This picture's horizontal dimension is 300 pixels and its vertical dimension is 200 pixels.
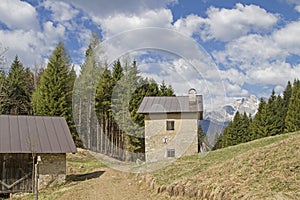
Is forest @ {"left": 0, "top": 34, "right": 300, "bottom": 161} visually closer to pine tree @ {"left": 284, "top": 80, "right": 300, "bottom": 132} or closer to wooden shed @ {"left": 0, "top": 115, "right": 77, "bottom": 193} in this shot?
pine tree @ {"left": 284, "top": 80, "right": 300, "bottom": 132}

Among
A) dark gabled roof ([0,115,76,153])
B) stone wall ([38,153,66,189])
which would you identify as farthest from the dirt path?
dark gabled roof ([0,115,76,153])

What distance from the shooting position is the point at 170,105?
26.1m

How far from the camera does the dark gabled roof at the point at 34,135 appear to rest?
52.3ft

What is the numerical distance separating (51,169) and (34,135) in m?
1.98

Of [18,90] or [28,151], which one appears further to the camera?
[18,90]

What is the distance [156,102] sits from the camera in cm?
2691

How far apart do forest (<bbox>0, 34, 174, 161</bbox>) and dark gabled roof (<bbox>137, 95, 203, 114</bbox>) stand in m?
2.34

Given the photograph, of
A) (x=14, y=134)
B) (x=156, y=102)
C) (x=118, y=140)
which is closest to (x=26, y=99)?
(x=118, y=140)

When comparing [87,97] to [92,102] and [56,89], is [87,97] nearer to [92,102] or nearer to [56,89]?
[92,102]

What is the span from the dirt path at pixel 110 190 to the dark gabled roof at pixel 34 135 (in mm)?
2115

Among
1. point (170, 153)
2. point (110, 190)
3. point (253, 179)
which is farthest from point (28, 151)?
point (170, 153)

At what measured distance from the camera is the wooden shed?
15.7m

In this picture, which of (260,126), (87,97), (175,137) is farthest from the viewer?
(260,126)

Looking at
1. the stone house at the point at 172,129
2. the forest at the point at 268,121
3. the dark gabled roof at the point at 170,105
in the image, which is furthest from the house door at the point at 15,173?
the forest at the point at 268,121
